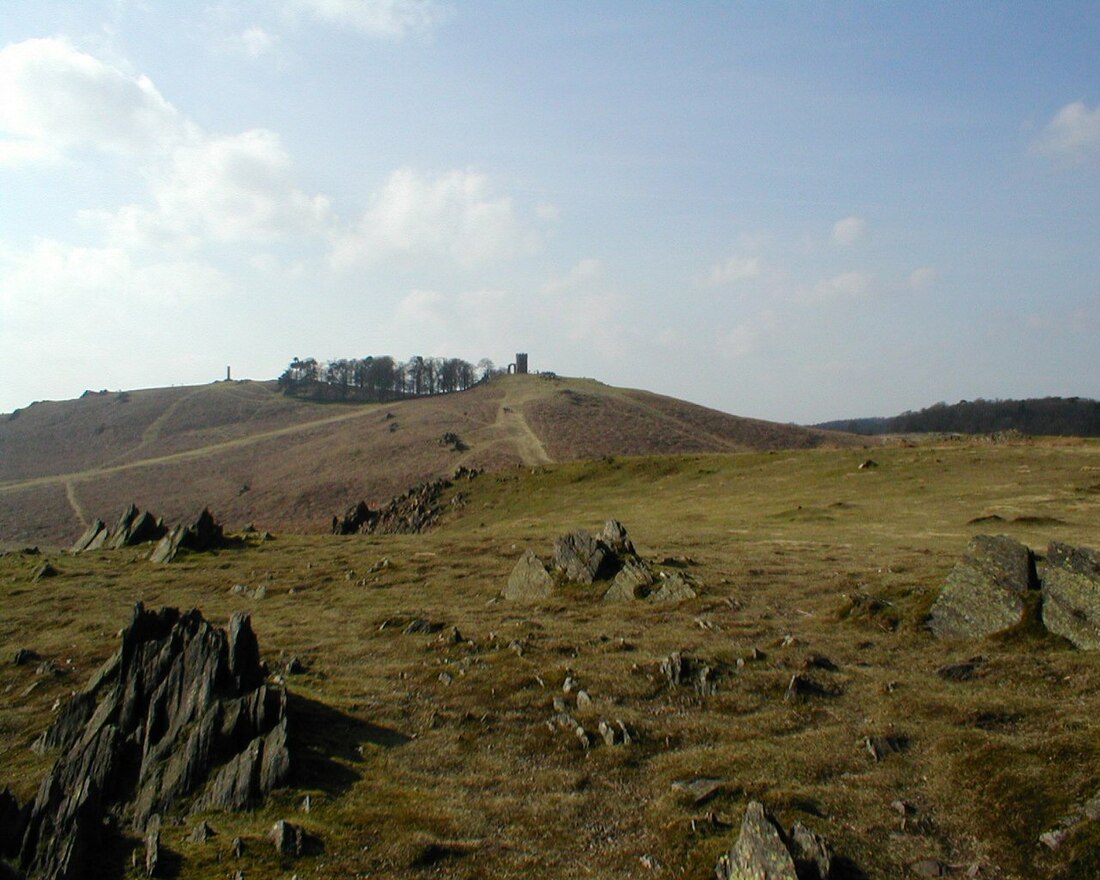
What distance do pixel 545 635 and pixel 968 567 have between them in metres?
12.2

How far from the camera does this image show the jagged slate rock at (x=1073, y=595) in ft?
54.0

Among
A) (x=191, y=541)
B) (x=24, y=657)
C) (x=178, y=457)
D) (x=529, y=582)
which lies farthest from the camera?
(x=178, y=457)

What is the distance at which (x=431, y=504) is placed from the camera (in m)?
61.7

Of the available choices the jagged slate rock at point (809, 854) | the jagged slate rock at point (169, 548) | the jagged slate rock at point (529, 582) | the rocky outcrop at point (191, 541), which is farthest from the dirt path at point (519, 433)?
the jagged slate rock at point (809, 854)

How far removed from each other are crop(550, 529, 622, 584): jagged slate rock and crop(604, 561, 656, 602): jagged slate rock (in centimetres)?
90

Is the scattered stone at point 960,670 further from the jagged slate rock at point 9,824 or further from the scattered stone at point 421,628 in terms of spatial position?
the jagged slate rock at point 9,824

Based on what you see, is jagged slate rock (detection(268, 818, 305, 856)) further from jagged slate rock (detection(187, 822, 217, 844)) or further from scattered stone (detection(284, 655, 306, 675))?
scattered stone (detection(284, 655, 306, 675))

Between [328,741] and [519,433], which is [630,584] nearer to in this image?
[328,741]

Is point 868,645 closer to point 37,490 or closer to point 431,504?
point 431,504

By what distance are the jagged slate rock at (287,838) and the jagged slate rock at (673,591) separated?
1566 cm

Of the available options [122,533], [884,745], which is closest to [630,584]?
[884,745]

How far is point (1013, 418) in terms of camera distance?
15338cm

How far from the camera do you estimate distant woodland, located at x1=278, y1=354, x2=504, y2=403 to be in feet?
549

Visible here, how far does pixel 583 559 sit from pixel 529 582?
7.61 ft
